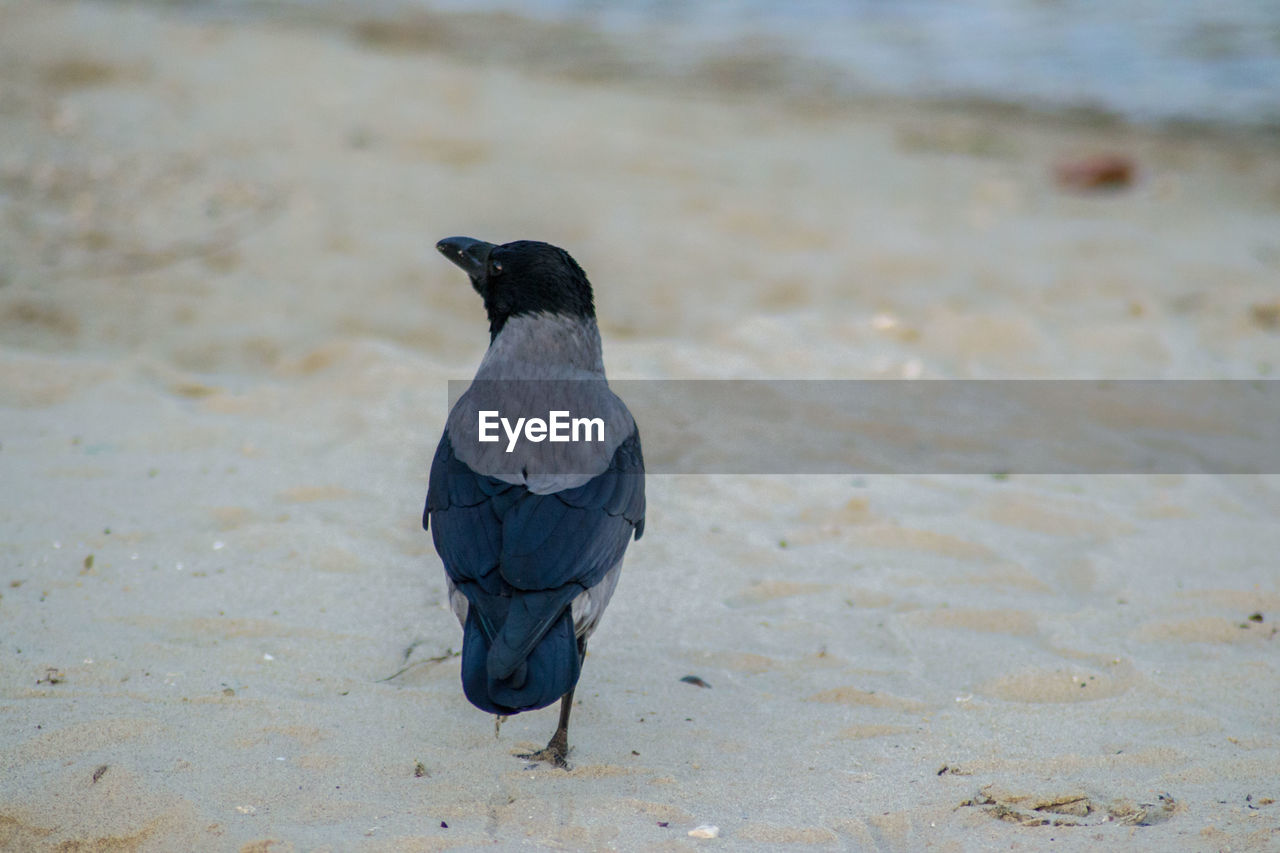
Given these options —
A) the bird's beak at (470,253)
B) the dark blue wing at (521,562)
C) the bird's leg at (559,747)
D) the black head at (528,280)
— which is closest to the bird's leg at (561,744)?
the bird's leg at (559,747)

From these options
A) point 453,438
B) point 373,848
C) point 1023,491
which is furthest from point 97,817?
point 1023,491

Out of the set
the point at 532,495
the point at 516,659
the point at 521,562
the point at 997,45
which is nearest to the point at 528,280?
the point at 532,495

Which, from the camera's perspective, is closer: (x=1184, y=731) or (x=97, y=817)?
(x=97, y=817)

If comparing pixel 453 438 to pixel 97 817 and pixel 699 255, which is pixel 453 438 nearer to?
pixel 97 817

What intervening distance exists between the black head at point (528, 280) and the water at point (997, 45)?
31.4 ft

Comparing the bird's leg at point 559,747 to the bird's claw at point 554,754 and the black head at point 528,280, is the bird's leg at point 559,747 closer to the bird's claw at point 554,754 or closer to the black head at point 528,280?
the bird's claw at point 554,754

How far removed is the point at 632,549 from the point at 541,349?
103cm

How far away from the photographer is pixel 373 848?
2.56 m

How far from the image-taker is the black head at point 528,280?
3535 mm

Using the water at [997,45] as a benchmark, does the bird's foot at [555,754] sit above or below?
below

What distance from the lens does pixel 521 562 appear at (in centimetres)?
287

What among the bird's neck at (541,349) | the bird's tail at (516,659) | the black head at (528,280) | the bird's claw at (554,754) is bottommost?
the bird's claw at (554,754)

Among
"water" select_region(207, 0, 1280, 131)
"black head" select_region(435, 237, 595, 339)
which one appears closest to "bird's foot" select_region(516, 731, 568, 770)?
"black head" select_region(435, 237, 595, 339)

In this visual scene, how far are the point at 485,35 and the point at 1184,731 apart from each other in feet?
40.3
